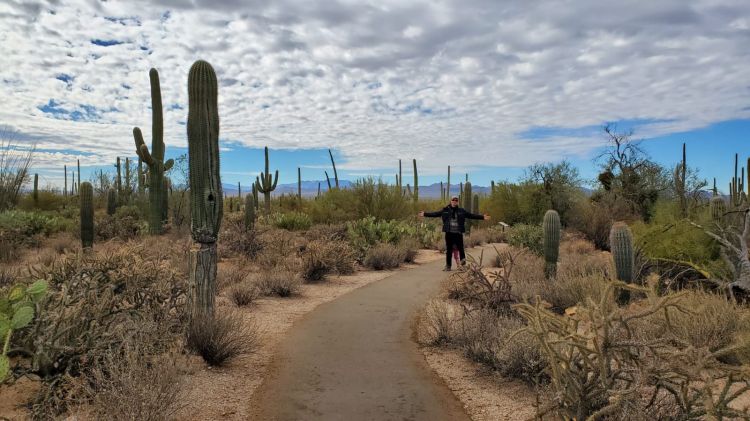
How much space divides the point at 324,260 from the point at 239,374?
6443 millimetres

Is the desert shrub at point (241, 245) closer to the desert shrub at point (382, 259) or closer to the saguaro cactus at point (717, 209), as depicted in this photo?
the desert shrub at point (382, 259)

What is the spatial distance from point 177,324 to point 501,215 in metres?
23.7

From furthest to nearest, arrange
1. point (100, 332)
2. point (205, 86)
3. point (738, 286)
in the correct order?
point (738, 286), point (205, 86), point (100, 332)

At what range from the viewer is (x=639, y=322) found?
6000mm

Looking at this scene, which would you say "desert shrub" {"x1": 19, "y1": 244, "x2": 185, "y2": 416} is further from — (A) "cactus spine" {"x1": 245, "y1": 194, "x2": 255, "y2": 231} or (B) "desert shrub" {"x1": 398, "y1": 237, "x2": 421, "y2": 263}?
(A) "cactus spine" {"x1": 245, "y1": 194, "x2": 255, "y2": 231}

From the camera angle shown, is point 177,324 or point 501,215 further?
point 501,215

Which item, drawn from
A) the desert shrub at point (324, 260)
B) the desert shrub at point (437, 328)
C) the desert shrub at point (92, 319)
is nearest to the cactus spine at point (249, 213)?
the desert shrub at point (324, 260)

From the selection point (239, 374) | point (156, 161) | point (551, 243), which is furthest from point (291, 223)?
point (239, 374)

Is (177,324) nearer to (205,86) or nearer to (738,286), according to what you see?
→ (205,86)

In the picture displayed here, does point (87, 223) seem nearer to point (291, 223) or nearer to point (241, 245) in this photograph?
point (241, 245)

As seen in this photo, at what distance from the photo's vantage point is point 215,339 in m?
5.98

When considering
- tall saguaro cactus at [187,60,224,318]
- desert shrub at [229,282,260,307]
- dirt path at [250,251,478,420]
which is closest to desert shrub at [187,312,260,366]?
tall saguaro cactus at [187,60,224,318]

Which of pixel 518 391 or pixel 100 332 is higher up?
pixel 100 332

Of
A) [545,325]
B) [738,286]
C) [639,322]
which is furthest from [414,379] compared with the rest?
[738,286]
